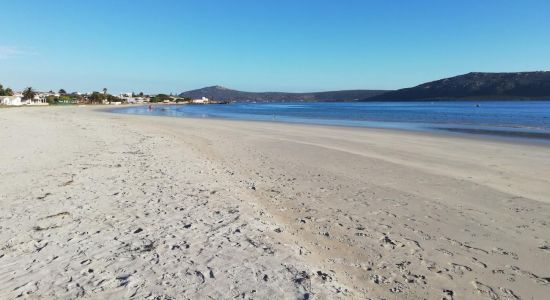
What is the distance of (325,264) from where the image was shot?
4.64 m

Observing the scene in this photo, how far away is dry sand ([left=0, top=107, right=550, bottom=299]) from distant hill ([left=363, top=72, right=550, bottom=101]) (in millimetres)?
169391

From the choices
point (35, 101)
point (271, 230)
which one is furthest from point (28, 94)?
point (271, 230)

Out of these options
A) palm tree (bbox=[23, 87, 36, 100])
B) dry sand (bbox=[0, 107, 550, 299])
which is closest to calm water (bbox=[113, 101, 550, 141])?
dry sand (bbox=[0, 107, 550, 299])

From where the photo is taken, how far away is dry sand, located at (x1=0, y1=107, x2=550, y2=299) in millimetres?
4098

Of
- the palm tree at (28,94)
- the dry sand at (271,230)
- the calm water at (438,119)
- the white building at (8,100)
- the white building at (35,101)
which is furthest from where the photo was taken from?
the palm tree at (28,94)

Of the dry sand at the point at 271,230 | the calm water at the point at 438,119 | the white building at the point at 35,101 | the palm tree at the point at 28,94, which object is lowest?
the calm water at the point at 438,119

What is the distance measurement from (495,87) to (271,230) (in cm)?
19284

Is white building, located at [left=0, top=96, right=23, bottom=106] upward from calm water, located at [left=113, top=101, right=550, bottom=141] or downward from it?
upward

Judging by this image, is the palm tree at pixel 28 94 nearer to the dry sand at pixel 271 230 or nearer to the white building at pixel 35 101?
the white building at pixel 35 101

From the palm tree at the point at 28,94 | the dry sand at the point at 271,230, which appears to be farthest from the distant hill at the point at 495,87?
the dry sand at the point at 271,230

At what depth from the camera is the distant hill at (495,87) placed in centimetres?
15550

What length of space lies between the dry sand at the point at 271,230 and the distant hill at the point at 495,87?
16939 cm

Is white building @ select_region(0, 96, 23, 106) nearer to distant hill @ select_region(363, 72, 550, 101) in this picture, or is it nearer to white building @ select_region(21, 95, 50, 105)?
white building @ select_region(21, 95, 50, 105)

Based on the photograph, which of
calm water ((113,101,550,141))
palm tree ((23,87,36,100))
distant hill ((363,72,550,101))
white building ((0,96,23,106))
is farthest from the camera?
distant hill ((363,72,550,101))
